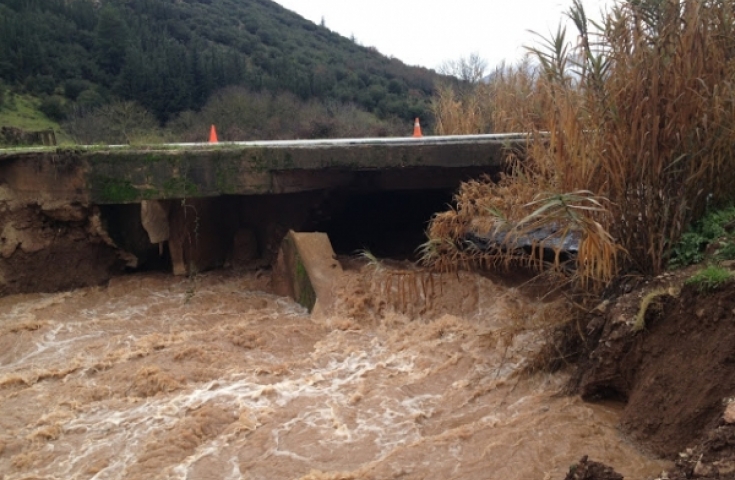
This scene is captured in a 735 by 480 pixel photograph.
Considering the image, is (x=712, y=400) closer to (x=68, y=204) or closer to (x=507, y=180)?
(x=507, y=180)

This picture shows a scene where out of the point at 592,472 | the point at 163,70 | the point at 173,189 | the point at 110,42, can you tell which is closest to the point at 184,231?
the point at 173,189

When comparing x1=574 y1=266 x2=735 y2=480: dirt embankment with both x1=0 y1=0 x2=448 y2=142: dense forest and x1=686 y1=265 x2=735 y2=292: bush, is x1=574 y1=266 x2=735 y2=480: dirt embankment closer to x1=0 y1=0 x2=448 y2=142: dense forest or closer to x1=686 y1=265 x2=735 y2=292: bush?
x1=686 y1=265 x2=735 y2=292: bush

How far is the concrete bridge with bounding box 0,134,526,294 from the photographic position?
767 cm

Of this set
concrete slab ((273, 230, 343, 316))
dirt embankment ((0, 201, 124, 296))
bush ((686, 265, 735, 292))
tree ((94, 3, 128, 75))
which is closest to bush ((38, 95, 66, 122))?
tree ((94, 3, 128, 75))

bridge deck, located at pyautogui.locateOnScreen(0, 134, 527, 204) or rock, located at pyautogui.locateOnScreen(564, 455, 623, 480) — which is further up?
bridge deck, located at pyautogui.locateOnScreen(0, 134, 527, 204)

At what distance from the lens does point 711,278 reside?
359 centimetres

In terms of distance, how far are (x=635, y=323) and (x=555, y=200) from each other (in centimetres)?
84

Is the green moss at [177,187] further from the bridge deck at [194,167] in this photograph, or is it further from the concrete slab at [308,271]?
the concrete slab at [308,271]

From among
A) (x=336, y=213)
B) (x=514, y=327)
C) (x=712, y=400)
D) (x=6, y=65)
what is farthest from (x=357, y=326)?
(x=6, y=65)

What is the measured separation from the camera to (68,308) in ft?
24.4

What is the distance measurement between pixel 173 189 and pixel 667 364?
18.7 ft

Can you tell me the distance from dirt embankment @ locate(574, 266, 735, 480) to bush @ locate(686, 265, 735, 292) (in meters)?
0.03

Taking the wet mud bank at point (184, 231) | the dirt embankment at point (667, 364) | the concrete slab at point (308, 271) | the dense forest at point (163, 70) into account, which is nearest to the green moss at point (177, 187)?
the wet mud bank at point (184, 231)

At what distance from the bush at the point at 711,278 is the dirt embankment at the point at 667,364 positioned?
31 mm
